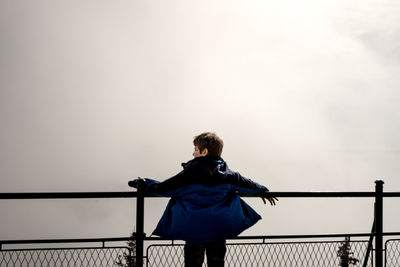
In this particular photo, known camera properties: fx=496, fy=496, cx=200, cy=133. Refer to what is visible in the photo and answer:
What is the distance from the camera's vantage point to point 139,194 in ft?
14.6

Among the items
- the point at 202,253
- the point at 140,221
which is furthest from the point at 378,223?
the point at 140,221

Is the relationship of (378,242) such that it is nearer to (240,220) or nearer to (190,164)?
(240,220)

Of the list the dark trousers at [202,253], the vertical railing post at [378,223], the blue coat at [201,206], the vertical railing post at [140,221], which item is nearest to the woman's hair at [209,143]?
the blue coat at [201,206]

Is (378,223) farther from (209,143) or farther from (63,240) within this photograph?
(63,240)

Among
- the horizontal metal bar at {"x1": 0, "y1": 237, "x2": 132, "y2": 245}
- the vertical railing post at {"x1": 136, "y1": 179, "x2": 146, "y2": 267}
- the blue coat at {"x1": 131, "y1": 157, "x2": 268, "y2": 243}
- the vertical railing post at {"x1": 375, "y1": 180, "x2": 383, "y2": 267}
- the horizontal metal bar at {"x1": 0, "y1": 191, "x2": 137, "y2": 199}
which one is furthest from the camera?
the vertical railing post at {"x1": 375, "y1": 180, "x2": 383, "y2": 267}

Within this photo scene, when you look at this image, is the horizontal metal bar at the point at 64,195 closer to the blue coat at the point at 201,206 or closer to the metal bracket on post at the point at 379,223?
the blue coat at the point at 201,206

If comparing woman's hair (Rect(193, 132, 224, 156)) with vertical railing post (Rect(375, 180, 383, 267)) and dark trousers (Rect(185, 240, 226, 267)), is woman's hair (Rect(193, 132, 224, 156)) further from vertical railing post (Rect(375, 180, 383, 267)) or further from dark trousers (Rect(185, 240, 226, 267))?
vertical railing post (Rect(375, 180, 383, 267))

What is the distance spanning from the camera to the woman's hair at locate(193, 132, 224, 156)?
4113 mm

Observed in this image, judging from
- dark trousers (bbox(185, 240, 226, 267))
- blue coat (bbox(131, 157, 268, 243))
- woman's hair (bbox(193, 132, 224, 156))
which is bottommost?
dark trousers (bbox(185, 240, 226, 267))

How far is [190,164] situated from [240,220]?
65cm

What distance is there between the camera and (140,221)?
4.52m

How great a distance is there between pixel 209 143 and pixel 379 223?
92.7 inches

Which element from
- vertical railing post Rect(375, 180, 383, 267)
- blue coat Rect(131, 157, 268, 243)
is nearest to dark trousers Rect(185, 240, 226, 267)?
blue coat Rect(131, 157, 268, 243)

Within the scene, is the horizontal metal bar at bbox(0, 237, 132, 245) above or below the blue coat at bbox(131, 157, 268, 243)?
below
